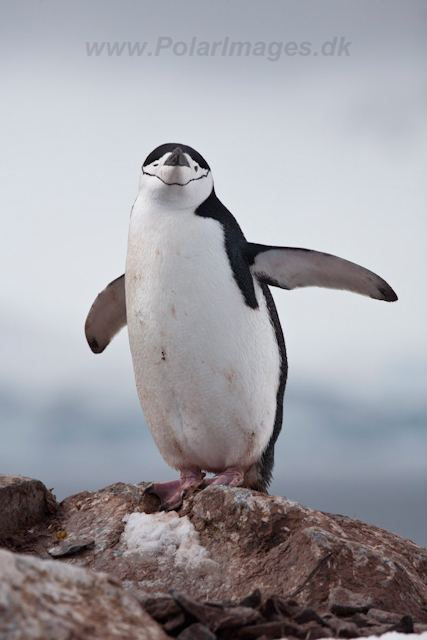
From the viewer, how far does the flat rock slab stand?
2.70 meters

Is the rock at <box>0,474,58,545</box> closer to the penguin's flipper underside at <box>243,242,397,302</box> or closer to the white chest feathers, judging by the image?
the white chest feathers

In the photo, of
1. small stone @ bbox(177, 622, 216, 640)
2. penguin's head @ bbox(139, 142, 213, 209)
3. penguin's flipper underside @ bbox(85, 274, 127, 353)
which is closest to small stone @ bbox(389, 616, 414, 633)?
small stone @ bbox(177, 622, 216, 640)

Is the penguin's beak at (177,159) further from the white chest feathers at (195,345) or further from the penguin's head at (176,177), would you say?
the white chest feathers at (195,345)

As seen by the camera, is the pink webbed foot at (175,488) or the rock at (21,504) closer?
the pink webbed foot at (175,488)

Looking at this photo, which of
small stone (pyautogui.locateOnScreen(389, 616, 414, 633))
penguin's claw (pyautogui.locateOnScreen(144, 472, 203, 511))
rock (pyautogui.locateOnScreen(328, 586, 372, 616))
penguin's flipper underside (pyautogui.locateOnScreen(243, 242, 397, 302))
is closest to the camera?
small stone (pyautogui.locateOnScreen(389, 616, 414, 633))

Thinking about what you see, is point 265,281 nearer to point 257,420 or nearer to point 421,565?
point 257,420

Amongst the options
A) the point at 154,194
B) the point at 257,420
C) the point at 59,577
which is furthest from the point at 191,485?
the point at 59,577

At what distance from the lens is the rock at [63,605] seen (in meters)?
1.29

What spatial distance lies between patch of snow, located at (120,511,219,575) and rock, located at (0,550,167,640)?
151 cm

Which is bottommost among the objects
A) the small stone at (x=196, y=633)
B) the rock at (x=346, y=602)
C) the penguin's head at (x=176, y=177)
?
the rock at (x=346, y=602)

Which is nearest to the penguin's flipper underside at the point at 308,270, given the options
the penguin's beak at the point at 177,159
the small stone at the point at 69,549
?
the penguin's beak at the point at 177,159

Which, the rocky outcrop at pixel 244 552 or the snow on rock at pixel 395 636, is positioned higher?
the snow on rock at pixel 395 636

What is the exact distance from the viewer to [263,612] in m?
1.87

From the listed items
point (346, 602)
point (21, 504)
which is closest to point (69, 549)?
point (21, 504)
